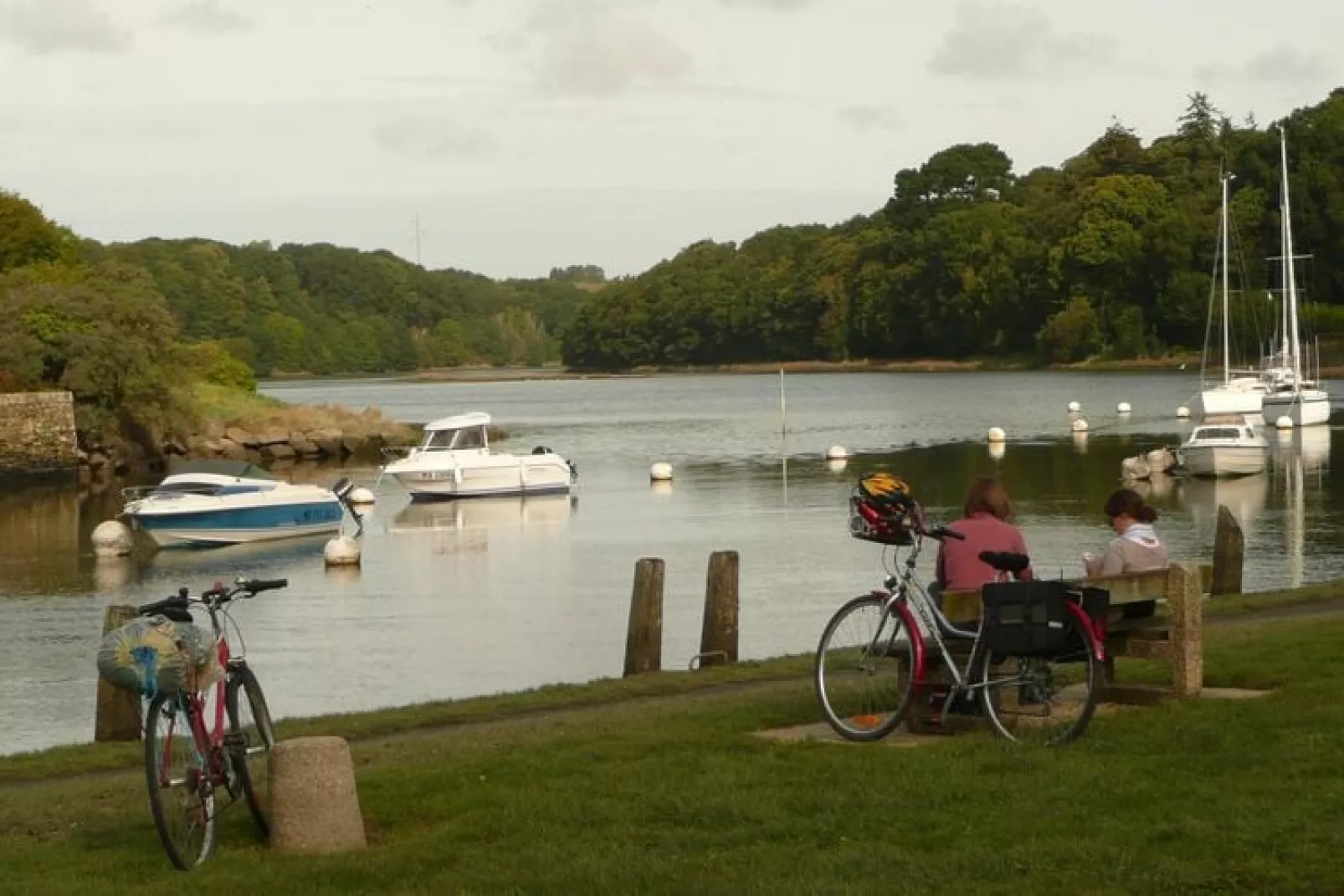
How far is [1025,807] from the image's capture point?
9.17 metres

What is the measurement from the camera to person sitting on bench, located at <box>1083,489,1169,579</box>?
1260 cm

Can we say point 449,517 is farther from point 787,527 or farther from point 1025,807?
point 1025,807

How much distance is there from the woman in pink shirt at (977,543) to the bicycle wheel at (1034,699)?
533mm

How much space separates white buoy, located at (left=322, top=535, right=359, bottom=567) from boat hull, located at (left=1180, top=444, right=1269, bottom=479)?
25.4 metres

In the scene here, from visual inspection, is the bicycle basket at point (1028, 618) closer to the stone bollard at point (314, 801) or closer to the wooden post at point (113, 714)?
the stone bollard at point (314, 801)

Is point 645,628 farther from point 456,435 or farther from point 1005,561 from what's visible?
point 456,435

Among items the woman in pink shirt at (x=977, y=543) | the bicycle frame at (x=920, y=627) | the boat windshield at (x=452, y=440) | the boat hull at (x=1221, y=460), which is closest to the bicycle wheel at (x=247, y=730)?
the bicycle frame at (x=920, y=627)

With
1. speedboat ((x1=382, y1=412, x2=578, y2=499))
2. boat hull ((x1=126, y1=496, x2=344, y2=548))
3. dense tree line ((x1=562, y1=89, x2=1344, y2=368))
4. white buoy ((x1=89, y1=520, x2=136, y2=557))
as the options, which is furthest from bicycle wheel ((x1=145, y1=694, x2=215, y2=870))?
dense tree line ((x1=562, y1=89, x2=1344, y2=368))

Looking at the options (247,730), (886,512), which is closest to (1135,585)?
(886,512)

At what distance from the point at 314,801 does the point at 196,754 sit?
0.69 meters

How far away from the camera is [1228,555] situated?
79.1 feet

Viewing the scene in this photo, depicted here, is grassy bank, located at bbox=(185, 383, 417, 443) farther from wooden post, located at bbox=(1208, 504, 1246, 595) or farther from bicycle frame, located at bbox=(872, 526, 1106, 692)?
bicycle frame, located at bbox=(872, 526, 1106, 692)

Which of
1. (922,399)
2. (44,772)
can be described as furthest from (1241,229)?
(44,772)

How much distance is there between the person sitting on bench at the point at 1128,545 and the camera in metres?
12.6
